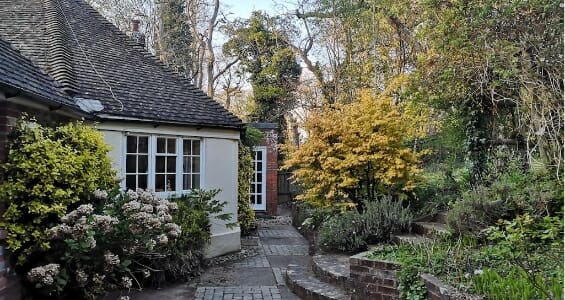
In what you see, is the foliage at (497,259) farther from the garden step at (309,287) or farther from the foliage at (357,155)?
the foliage at (357,155)

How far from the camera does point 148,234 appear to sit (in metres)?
5.60

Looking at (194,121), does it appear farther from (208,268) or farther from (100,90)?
(208,268)

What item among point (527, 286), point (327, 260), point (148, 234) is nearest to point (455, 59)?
point (327, 260)

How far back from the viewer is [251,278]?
813cm

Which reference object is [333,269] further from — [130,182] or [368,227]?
[130,182]

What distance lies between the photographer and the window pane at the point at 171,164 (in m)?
9.34

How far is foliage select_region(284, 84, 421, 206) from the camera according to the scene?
350 inches

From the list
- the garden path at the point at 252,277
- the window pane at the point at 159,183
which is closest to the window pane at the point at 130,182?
the window pane at the point at 159,183

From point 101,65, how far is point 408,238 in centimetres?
733

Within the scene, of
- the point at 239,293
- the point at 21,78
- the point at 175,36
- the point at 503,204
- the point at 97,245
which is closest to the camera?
the point at 97,245

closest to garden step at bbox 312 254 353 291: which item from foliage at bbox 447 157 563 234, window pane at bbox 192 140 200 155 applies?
foliage at bbox 447 157 563 234

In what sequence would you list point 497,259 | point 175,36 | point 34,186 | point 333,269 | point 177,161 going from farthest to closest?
point 175,36 < point 177,161 < point 333,269 < point 497,259 < point 34,186

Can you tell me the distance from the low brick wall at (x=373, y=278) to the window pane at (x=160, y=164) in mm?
4699

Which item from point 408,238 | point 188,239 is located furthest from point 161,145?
point 408,238
